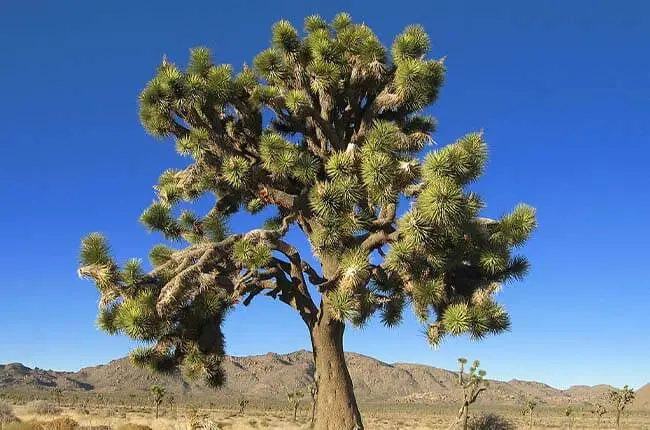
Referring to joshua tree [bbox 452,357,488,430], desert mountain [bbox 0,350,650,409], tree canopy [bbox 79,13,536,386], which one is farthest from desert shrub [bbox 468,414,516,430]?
desert mountain [bbox 0,350,650,409]

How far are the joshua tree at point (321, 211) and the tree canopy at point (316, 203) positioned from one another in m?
0.03

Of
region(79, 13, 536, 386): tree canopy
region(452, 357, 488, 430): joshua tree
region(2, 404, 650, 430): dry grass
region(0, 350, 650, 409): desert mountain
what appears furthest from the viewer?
region(0, 350, 650, 409): desert mountain

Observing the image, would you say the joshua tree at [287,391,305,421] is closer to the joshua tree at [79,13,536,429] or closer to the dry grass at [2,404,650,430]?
the dry grass at [2,404,650,430]

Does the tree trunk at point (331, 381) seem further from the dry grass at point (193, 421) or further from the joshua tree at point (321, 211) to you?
the dry grass at point (193, 421)

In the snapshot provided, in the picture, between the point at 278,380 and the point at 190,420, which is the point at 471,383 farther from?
the point at 278,380

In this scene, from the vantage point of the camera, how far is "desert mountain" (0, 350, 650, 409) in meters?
107

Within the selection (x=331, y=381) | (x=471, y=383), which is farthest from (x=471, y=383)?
(x=331, y=381)

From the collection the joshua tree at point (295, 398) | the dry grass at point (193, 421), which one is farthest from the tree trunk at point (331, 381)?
the joshua tree at point (295, 398)

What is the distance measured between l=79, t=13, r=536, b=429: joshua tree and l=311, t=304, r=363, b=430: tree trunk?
2cm

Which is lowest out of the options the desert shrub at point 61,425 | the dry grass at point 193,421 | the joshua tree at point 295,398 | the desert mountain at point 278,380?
the desert shrub at point 61,425

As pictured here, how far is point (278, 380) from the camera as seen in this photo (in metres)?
116

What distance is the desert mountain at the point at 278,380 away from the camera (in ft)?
350

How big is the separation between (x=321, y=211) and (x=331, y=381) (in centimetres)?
270

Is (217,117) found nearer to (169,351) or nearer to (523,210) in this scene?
(169,351)
